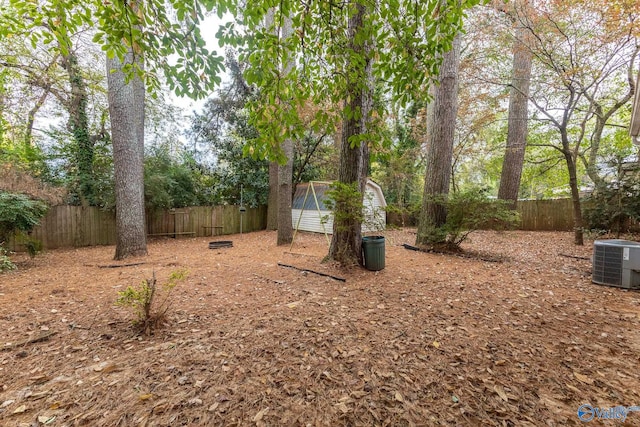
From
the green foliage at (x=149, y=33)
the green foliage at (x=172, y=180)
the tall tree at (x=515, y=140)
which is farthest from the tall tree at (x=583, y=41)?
the green foliage at (x=172, y=180)

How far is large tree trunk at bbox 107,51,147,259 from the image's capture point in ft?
17.5

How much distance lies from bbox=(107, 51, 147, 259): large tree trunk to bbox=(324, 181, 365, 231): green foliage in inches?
176

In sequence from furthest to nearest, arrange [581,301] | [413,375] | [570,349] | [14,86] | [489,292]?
[14,86] < [489,292] < [581,301] < [570,349] < [413,375]

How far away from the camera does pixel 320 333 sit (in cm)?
226

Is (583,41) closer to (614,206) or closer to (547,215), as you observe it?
(614,206)

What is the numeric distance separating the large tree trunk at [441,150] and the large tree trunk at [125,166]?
635 centimetres

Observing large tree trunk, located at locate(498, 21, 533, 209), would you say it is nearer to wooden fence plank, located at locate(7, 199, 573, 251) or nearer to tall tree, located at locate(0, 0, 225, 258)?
wooden fence plank, located at locate(7, 199, 573, 251)

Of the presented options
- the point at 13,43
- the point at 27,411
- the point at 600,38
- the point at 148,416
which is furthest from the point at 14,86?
the point at 600,38

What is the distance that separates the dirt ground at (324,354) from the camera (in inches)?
56.6

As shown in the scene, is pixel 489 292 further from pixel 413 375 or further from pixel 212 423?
pixel 212 423

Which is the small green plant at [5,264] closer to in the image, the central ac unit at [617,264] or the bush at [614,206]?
the central ac unit at [617,264]

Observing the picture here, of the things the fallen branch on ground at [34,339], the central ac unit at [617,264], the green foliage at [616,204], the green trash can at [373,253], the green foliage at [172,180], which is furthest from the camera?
the green foliage at [172,180]

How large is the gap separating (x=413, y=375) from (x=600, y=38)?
7.55 meters

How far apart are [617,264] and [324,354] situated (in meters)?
4.19
